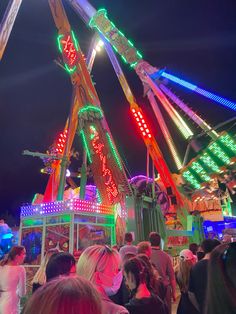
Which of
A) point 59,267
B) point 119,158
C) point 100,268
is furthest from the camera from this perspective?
point 119,158

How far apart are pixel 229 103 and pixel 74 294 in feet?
68.7

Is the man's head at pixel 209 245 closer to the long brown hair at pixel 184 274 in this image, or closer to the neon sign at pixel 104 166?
the long brown hair at pixel 184 274

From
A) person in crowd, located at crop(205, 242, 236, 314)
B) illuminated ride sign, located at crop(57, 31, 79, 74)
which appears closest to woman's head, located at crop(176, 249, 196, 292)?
person in crowd, located at crop(205, 242, 236, 314)

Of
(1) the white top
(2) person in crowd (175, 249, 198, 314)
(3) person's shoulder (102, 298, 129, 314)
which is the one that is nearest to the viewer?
(3) person's shoulder (102, 298, 129, 314)

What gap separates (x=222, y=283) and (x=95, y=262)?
1.23 meters

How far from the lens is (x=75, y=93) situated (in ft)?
61.9

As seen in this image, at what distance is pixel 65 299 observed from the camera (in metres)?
1.10

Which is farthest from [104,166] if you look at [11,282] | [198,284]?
[198,284]

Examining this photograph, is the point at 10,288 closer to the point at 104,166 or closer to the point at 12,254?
the point at 12,254

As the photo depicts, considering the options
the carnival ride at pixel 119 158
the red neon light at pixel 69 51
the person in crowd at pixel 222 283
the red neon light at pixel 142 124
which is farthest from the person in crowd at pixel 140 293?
the red neon light at pixel 142 124

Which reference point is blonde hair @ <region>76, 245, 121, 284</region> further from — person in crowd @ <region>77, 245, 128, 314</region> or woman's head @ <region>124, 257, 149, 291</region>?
woman's head @ <region>124, 257, 149, 291</region>

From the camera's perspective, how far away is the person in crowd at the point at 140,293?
8.52ft

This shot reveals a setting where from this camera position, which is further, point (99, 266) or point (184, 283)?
point (184, 283)

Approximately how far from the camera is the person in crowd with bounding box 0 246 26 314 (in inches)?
171
